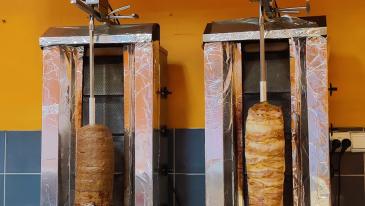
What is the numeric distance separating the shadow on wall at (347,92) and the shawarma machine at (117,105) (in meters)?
0.67

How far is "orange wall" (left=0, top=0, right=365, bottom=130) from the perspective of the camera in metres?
1.69

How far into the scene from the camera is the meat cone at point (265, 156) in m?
1.22

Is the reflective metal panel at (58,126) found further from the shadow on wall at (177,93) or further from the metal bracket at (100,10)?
the shadow on wall at (177,93)

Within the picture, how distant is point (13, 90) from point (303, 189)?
128 cm

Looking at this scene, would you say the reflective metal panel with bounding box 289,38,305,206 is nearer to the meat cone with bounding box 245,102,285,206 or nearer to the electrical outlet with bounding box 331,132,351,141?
the meat cone with bounding box 245,102,285,206

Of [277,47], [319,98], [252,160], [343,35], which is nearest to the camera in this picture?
[252,160]

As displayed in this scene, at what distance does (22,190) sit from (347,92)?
1380 mm

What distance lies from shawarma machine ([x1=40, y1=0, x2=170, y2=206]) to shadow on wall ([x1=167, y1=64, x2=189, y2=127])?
209mm

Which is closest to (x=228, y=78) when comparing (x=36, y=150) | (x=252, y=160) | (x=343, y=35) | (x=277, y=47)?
(x=277, y=47)

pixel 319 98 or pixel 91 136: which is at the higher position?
pixel 319 98

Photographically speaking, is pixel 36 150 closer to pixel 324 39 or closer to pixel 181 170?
pixel 181 170

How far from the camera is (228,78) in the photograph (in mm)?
1438

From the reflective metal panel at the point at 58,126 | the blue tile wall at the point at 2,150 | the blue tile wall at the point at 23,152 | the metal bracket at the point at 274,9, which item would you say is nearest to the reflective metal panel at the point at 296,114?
the metal bracket at the point at 274,9

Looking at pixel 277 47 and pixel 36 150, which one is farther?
pixel 36 150
